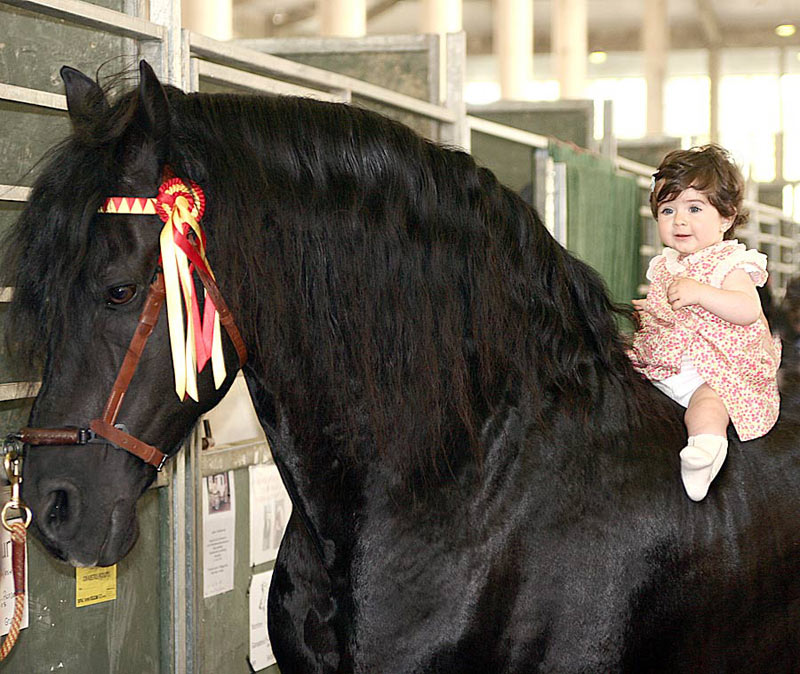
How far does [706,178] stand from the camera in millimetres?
1793

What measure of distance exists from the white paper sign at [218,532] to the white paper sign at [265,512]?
9 centimetres

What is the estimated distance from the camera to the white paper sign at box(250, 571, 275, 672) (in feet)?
8.73

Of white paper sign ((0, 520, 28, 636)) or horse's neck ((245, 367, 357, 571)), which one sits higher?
horse's neck ((245, 367, 357, 571))

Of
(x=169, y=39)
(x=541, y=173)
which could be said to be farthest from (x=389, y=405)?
(x=541, y=173)

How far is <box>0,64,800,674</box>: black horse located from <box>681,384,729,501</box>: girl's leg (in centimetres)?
4

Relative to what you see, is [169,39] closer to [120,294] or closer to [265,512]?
[120,294]

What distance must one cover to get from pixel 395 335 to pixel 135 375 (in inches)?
14.3


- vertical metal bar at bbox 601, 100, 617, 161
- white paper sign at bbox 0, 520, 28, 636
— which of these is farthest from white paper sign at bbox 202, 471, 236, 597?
vertical metal bar at bbox 601, 100, 617, 161

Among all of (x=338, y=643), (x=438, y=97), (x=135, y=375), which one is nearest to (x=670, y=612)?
(x=338, y=643)

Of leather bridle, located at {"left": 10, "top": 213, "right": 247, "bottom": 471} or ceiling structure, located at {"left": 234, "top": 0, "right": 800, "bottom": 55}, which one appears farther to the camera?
ceiling structure, located at {"left": 234, "top": 0, "right": 800, "bottom": 55}

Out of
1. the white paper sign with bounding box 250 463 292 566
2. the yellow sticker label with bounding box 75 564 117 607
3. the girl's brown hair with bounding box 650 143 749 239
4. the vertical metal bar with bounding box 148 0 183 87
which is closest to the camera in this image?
the girl's brown hair with bounding box 650 143 749 239

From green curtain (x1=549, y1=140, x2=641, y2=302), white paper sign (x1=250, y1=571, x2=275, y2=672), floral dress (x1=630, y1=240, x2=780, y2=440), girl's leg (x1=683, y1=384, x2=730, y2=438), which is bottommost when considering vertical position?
white paper sign (x1=250, y1=571, x2=275, y2=672)

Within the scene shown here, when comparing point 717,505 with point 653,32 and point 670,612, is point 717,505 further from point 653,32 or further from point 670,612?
point 653,32

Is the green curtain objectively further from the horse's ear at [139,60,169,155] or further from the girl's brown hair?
the horse's ear at [139,60,169,155]
